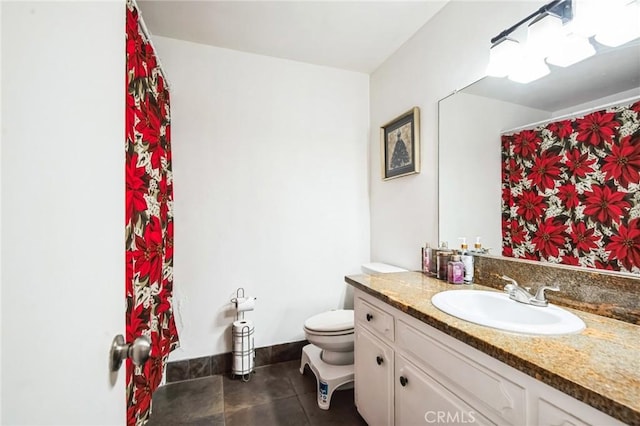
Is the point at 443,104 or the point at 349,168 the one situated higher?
the point at 443,104

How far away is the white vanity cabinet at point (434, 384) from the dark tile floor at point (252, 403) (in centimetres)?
29

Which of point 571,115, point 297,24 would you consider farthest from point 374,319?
point 297,24

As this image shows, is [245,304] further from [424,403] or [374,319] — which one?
[424,403]

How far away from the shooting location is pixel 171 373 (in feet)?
6.58

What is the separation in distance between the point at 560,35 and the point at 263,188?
1.88m

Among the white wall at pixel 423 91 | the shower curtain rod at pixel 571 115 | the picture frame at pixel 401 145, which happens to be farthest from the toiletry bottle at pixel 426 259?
the shower curtain rod at pixel 571 115

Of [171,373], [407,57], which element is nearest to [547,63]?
[407,57]

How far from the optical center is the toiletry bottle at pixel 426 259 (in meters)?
1.74

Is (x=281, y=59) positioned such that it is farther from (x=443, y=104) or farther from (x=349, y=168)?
(x=443, y=104)

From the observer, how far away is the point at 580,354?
722 millimetres

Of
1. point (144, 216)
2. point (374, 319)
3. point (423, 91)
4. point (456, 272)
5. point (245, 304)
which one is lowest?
point (245, 304)

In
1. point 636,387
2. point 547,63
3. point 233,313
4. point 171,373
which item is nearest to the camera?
point 636,387
